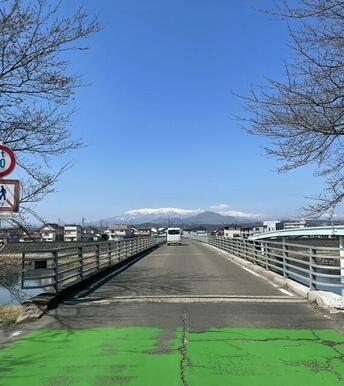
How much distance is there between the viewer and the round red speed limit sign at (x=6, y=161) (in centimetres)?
859

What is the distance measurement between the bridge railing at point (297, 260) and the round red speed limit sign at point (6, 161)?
658 cm

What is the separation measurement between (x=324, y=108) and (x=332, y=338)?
375 cm


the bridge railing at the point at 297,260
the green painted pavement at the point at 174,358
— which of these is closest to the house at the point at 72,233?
the bridge railing at the point at 297,260

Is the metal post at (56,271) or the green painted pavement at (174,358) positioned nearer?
the green painted pavement at (174,358)

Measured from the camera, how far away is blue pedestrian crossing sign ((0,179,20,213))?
8281mm

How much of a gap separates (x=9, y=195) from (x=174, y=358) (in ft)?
12.6

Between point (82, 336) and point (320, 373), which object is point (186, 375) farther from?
point (82, 336)

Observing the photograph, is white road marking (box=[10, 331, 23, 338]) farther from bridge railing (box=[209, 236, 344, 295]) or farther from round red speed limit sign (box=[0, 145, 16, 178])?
bridge railing (box=[209, 236, 344, 295])

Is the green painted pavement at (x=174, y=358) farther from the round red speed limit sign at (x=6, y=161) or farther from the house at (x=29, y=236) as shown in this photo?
the house at (x=29, y=236)

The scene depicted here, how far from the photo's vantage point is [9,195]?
8367 mm

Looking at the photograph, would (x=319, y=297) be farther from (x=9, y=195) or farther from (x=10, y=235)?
(x=10, y=235)

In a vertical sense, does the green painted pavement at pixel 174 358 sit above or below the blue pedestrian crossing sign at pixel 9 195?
below

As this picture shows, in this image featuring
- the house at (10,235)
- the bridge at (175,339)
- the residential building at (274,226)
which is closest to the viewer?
the bridge at (175,339)

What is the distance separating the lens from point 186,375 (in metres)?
5.87
